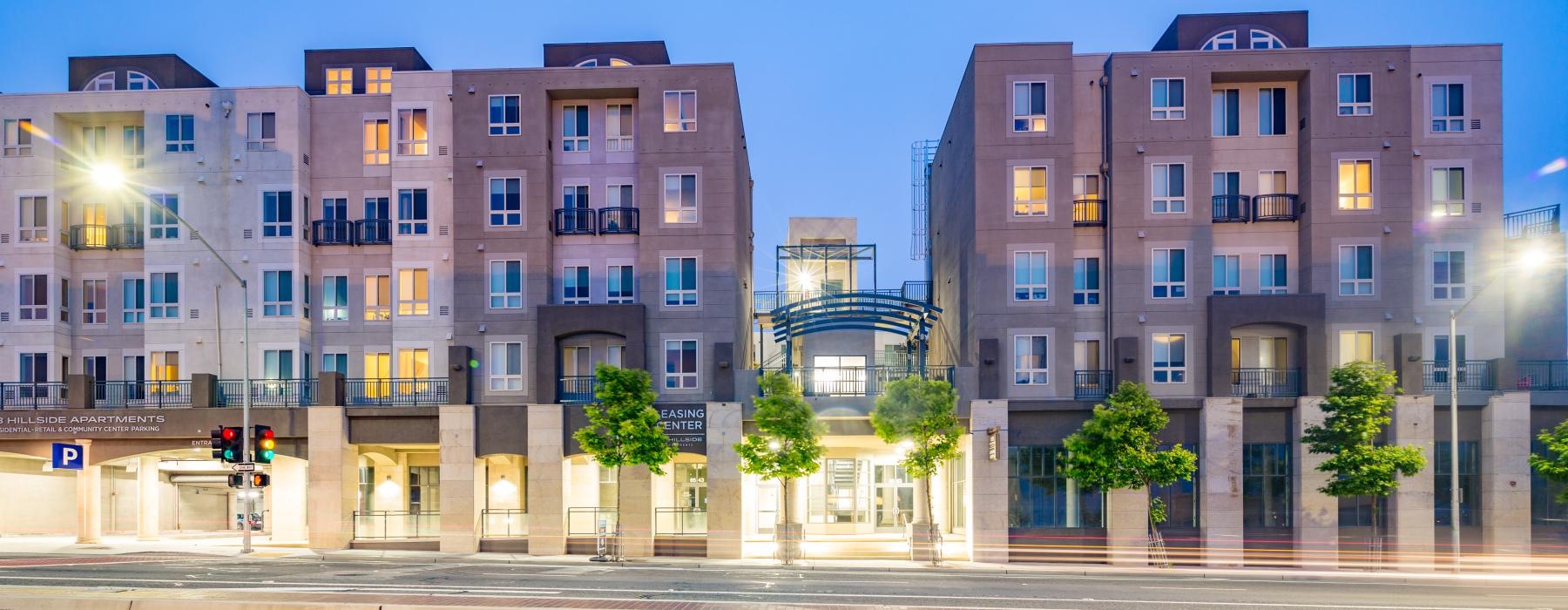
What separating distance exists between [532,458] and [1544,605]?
95.3 feet

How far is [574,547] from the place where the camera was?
35906 mm

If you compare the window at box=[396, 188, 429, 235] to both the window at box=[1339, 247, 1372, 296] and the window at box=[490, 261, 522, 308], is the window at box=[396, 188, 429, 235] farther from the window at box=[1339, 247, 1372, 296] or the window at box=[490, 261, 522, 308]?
the window at box=[1339, 247, 1372, 296]

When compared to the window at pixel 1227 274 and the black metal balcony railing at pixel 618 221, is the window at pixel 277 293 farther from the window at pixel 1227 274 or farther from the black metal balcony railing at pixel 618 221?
the window at pixel 1227 274

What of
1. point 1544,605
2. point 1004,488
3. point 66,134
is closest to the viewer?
point 1544,605

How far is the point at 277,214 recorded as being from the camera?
3862cm

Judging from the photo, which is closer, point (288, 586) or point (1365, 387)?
point (288, 586)

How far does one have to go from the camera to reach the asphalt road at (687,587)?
2050 cm

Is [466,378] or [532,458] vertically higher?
[466,378]

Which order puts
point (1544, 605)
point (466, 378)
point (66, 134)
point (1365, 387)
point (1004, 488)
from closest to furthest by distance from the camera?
point (1544, 605) → point (1365, 387) → point (1004, 488) → point (466, 378) → point (66, 134)

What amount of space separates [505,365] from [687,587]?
1640cm

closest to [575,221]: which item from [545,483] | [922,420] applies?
[545,483]

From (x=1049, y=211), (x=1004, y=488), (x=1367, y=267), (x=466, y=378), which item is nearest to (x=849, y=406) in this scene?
(x=1004, y=488)

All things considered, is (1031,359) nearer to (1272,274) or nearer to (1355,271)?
(1272,274)

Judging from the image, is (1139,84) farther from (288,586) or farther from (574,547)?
(288,586)
